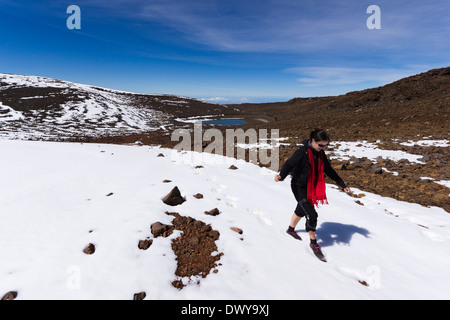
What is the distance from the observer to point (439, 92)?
2553cm

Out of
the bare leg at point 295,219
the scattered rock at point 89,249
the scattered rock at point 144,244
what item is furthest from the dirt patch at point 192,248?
the bare leg at point 295,219

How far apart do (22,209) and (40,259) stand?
2.34 meters

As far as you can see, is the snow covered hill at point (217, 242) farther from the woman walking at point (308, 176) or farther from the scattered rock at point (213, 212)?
the woman walking at point (308, 176)

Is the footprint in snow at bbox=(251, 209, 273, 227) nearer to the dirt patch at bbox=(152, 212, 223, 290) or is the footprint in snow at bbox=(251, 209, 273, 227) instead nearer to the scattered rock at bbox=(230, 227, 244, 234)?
the scattered rock at bbox=(230, 227, 244, 234)

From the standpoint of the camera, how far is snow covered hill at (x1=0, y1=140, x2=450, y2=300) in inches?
A: 132

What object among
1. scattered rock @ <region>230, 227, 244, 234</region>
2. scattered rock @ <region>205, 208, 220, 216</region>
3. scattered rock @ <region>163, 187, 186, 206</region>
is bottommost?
scattered rock @ <region>230, 227, 244, 234</region>

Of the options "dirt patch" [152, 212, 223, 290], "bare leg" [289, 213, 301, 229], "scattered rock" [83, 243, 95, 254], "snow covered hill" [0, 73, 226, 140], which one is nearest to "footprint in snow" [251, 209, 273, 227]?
"bare leg" [289, 213, 301, 229]

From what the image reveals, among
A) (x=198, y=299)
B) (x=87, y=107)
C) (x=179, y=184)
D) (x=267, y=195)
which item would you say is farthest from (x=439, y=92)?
(x=87, y=107)

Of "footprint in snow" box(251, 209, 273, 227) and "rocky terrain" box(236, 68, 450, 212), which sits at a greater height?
"rocky terrain" box(236, 68, 450, 212)

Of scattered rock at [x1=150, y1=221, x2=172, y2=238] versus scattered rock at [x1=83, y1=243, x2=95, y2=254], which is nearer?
scattered rock at [x1=83, y1=243, x2=95, y2=254]

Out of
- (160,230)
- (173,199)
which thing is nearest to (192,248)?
(160,230)

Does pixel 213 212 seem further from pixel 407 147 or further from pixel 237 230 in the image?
pixel 407 147

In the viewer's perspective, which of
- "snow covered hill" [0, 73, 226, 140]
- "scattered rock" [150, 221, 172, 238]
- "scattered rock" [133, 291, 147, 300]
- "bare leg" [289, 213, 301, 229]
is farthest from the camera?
"snow covered hill" [0, 73, 226, 140]

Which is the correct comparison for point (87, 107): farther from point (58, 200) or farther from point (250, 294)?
point (250, 294)
